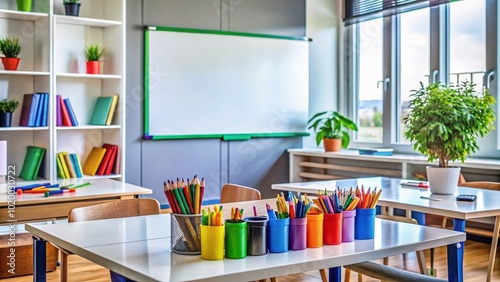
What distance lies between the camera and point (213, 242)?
162cm

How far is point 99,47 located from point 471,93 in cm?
302

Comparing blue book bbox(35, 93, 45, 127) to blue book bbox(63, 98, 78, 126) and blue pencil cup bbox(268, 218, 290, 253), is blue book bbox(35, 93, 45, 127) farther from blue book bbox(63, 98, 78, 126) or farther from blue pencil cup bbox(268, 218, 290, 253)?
blue pencil cup bbox(268, 218, 290, 253)

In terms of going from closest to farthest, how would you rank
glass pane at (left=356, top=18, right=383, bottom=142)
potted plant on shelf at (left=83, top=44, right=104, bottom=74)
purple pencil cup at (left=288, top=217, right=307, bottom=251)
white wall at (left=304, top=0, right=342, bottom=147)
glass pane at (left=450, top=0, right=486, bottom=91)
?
purple pencil cup at (left=288, top=217, right=307, bottom=251), potted plant on shelf at (left=83, top=44, right=104, bottom=74), glass pane at (left=450, top=0, right=486, bottom=91), glass pane at (left=356, top=18, right=383, bottom=142), white wall at (left=304, top=0, right=342, bottom=147)

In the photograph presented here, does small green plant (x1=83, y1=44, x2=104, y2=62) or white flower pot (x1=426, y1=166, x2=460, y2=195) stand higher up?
small green plant (x1=83, y1=44, x2=104, y2=62)

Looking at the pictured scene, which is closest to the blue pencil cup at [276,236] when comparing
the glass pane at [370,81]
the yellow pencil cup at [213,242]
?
the yellow pencil cup at [213,242]

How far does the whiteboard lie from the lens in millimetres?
5309

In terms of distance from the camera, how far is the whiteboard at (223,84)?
531 centimetres

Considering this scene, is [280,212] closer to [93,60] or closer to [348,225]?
[348,225]

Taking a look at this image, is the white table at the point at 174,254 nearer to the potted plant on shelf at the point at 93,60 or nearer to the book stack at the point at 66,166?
the book stack at the point at 66,166

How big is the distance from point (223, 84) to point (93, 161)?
1519 mm

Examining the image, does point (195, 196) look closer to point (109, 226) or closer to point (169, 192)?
point (169, 192)

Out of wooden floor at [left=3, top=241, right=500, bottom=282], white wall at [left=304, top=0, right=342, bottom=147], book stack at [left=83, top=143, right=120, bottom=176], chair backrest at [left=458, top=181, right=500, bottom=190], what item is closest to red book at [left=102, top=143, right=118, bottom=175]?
book stack at [left=83, top=143, right=120, bottom=176]

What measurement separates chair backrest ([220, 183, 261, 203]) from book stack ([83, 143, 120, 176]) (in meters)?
1.70

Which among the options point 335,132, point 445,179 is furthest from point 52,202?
point 335,132
